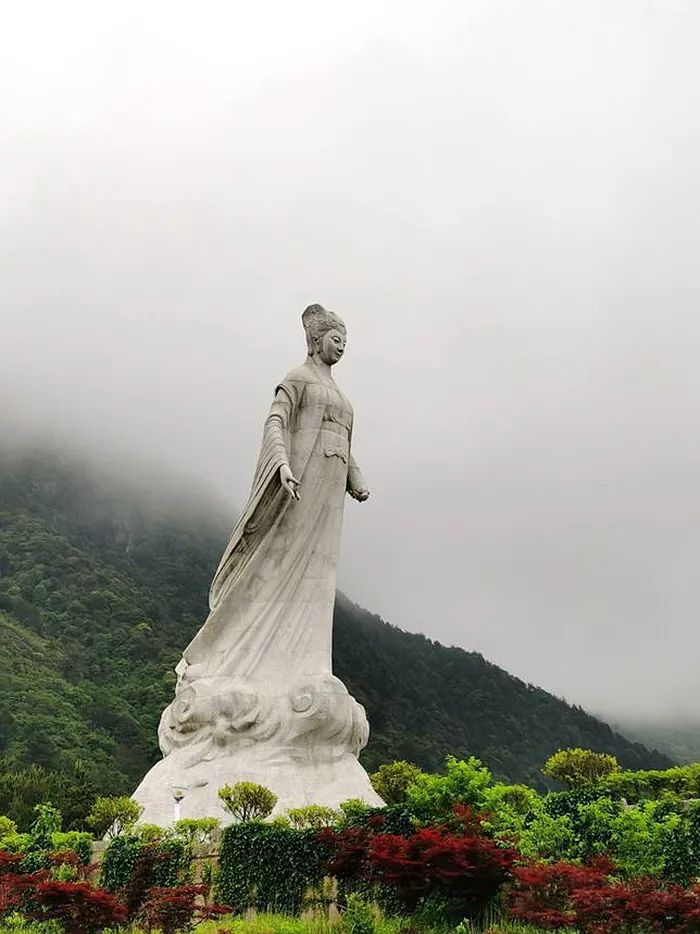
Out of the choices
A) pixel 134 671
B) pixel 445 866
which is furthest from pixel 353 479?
pixel 134 671

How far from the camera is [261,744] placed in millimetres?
11758

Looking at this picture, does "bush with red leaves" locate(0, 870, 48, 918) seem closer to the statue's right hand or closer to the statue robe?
the statue robe

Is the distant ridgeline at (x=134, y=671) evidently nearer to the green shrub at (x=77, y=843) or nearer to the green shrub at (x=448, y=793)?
the green shrub at (x=77, y=843)

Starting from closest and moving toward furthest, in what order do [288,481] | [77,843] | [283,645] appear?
[77,843]
[288,481]
[283,645]

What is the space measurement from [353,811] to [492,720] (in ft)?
87.7

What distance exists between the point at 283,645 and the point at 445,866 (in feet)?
18.2

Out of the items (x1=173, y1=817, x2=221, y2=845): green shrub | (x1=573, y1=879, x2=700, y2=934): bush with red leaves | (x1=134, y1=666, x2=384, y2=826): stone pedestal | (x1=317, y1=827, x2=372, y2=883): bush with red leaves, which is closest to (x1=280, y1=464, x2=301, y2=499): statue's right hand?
(x1=134, y1=666, x2=384, y2=826): stone pedestal

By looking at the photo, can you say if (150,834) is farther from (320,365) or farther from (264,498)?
(320,365)

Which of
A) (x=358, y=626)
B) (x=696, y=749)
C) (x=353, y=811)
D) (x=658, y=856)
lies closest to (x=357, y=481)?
(x=353, y=811)

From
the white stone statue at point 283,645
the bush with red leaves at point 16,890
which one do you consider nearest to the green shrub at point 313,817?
the white stone statue at point 283,645

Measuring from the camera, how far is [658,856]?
791cm

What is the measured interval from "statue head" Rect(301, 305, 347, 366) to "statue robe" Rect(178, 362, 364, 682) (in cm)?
26

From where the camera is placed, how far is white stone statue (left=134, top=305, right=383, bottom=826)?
11562mm

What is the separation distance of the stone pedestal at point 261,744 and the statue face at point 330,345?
4.21 m
